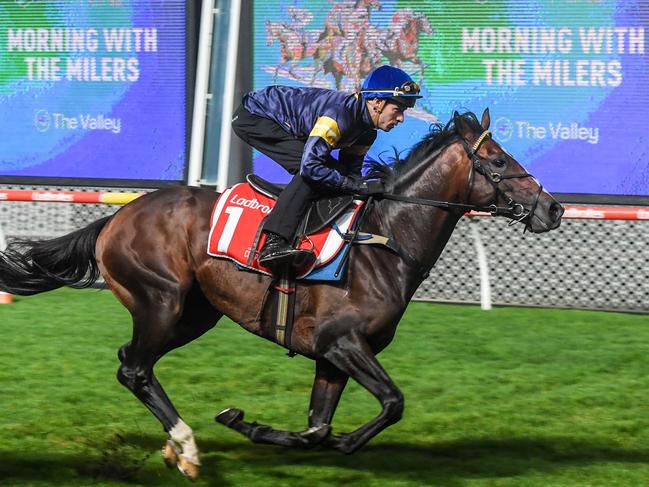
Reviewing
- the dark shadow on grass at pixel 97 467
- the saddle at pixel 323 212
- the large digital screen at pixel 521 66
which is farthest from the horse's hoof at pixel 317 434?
the large digital screen at pixel 521 66

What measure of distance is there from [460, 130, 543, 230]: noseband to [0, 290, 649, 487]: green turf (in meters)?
1.13

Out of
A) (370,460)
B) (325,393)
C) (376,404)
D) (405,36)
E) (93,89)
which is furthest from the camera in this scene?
(93,89)

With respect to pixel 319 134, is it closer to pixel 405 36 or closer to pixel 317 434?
pixel 317 434

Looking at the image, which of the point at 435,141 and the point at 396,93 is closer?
the point at 396,93

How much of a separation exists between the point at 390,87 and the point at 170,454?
1.81 m

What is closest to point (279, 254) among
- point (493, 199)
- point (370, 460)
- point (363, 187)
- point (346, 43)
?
point (363, 187)

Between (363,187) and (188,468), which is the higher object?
(363,187)

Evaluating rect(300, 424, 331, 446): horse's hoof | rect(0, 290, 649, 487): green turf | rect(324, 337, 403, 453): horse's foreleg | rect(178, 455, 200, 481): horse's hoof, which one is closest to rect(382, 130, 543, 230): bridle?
rect(324, 337, 403, 453): horse's foreleg

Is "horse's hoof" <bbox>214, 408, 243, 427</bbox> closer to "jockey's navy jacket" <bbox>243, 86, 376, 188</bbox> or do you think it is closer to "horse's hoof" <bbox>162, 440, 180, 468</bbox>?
"horse's hoof" <bbox>162, 440, 180, 468</bbox>

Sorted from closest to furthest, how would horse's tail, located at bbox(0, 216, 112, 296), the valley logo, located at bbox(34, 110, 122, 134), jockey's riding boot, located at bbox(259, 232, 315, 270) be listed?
jockey's riding boot, located at bbox(259, 232, 315, 270), horse's tail, located at bbox(0, 216, 112, 296), the valley logo, located at bbox(34, 110, 122, 134)

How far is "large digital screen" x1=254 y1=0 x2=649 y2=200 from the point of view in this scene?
8.62m

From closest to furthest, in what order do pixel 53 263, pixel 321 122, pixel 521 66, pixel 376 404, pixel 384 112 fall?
pixel 321 122, pixel 384 112, pixel 53 263, pixel 376 404, pixel 521 66

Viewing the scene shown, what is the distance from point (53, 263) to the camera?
18.3ft

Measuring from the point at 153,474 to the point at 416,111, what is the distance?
4827mm
